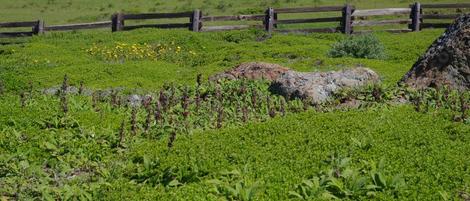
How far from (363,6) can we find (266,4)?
27.0 ft

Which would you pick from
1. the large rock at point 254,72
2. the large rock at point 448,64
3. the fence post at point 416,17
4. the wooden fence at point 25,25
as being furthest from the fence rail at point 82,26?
the large rock at point 448,64

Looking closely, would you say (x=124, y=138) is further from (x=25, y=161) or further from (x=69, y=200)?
(x=69, y=200)

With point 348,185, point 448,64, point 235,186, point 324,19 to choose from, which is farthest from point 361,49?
point 235,186

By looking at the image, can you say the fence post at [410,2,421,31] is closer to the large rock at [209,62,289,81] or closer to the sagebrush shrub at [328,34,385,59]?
the sagebrush shrub at [328,34,385,59]

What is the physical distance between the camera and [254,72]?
17.0m

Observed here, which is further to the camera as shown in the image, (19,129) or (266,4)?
(266,4)

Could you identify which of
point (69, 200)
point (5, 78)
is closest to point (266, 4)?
point (5, 78)

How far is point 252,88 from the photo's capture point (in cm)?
1499

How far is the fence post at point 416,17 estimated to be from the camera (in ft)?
111

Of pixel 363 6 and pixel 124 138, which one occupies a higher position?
pixel 363 6

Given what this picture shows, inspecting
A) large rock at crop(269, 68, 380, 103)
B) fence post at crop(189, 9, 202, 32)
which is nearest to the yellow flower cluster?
fence post at crop(189, 9, 202, 32)

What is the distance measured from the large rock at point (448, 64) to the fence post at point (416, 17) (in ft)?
65.1

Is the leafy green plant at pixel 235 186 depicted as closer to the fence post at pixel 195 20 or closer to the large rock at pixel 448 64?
the large rock at pixel 448 64

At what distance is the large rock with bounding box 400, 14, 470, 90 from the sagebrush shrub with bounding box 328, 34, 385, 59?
942 cm
